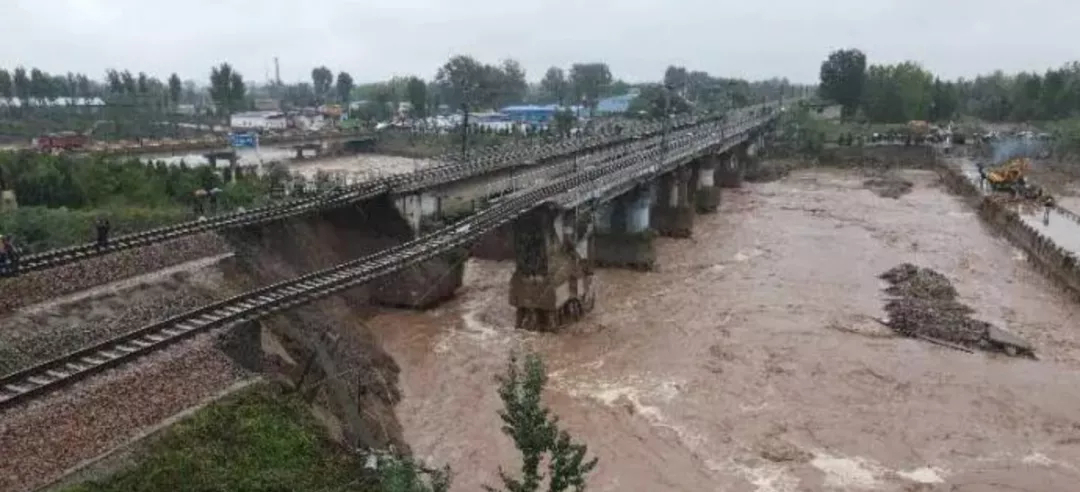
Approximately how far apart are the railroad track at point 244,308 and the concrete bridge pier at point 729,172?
5887 centimetres

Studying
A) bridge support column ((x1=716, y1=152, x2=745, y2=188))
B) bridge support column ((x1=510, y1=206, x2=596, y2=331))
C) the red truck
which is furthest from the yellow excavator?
the red truck

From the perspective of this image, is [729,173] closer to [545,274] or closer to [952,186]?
[952,186]

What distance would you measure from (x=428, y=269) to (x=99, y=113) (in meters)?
118

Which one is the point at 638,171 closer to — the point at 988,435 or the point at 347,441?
the point at 988,435

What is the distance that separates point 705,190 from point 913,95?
3120 inches

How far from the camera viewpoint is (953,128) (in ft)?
448

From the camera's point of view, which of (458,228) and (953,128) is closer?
(458,228)

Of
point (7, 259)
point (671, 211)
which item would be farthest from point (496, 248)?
point (7, 259)

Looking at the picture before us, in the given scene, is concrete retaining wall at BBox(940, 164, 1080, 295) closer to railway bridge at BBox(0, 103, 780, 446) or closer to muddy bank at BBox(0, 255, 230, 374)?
railway bridge at BBox(0, 103, 780, 446)

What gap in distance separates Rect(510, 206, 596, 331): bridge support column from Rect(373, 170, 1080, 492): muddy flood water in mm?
1138

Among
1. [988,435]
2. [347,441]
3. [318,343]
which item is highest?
[318,343]

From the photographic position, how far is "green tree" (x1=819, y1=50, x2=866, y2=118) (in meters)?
146

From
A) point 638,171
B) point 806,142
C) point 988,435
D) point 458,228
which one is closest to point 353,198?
point 458,228

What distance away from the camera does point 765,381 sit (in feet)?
115
